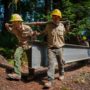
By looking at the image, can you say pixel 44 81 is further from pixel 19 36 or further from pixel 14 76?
pixel 19 36

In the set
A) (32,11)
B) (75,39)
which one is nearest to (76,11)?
(75,39)

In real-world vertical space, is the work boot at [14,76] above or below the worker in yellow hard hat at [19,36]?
below

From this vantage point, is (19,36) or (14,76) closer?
(14,76)

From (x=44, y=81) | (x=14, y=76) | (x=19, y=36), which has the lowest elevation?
(x=44, y=81)

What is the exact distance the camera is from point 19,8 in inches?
714

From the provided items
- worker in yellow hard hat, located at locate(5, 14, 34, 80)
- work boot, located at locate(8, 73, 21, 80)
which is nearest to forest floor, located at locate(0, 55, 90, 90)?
work boot, located at locate(8, 73, 21, 80)

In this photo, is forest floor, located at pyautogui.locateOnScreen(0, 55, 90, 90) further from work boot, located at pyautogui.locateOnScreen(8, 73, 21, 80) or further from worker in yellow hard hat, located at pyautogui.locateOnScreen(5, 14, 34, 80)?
worker in yellow hard hat, located at pyautogui.locateOnScreen(5, 14, 34, 80)

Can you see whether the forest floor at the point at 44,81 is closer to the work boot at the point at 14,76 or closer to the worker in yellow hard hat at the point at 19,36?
the work boot at the point at 14,76

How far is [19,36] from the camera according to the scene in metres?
8.80

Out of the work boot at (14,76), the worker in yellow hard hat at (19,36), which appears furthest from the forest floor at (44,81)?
the worker in yellow hard hat at (19,36)

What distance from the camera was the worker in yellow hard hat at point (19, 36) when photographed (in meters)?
8.47

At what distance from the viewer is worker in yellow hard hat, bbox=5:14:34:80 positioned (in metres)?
8.47

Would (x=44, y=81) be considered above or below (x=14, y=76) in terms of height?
below

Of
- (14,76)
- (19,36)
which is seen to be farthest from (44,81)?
(19,36)
